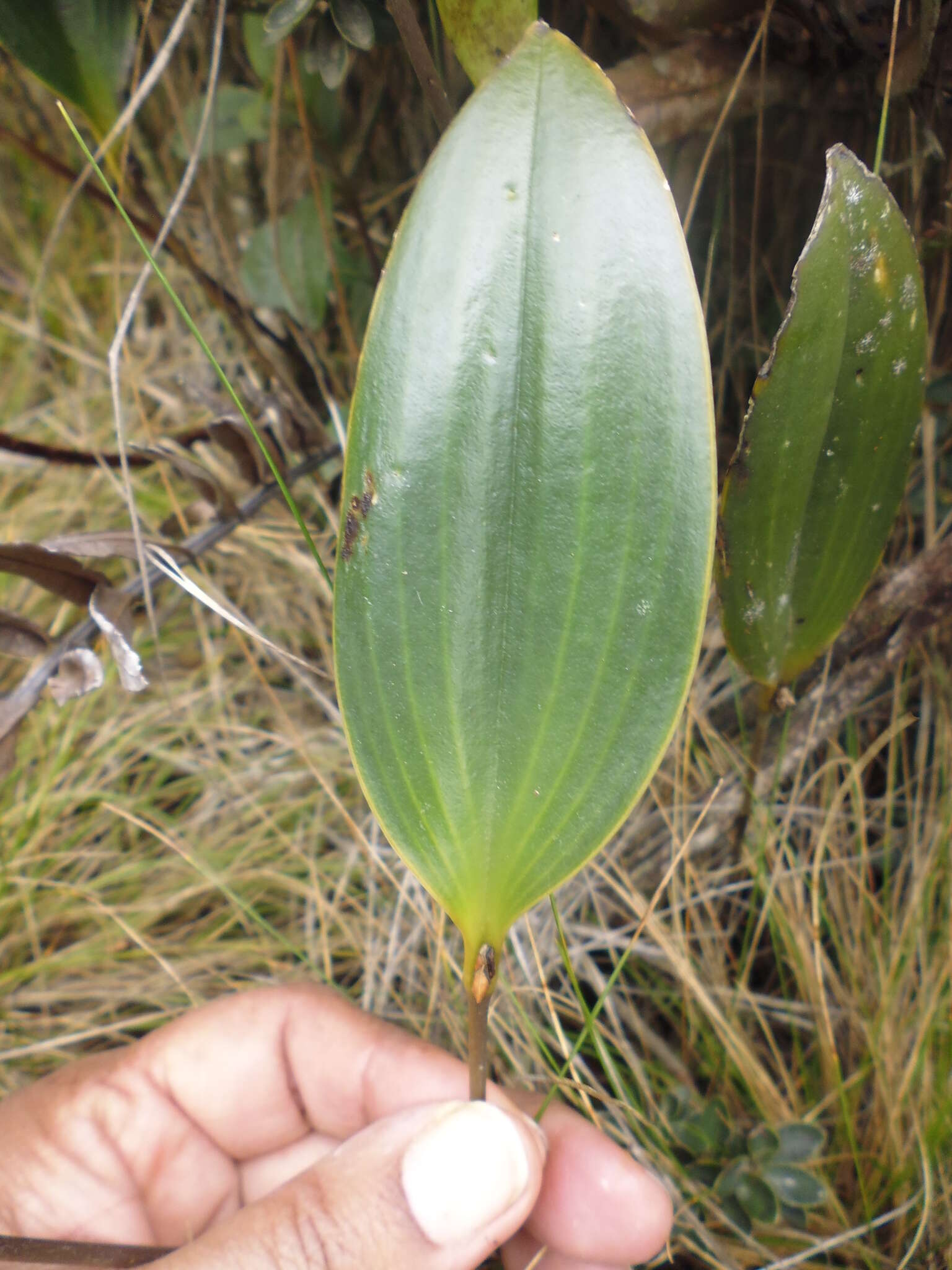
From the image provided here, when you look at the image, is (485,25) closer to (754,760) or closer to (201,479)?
(201,479)

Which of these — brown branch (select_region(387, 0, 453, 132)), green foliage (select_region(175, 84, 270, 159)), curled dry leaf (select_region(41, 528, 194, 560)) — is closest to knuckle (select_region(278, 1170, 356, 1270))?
curled dry leaf (select_region(41, 528, 194, 560))

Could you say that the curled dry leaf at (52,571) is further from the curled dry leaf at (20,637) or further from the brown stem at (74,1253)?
the brown stem at (74,1253)

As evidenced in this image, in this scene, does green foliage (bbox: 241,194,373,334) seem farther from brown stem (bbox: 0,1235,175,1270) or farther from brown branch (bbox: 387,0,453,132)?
brown stem (bbox: 0,1235,175,1270)

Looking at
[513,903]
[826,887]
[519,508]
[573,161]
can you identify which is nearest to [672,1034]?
[826,887]

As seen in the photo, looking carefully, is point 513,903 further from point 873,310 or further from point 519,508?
point 873,310

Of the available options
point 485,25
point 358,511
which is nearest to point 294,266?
point 485,25

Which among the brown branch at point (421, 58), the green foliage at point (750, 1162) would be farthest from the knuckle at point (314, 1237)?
the brown branch at point (421, 58)
